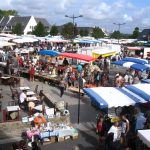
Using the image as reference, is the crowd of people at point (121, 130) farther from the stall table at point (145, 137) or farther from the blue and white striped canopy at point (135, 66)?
the blue and white striped canopy at point (135, 66)

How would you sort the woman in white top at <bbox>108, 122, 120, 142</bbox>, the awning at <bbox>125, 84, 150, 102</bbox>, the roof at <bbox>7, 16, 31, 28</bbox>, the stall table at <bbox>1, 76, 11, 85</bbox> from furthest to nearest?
1. the roof at <bbox>7, 16, 31, 28</bbox>
2. the stall table at <bbox>1, 76, 11, 85</bbox>
3. the awning at <bbox>125, 84, 150, 102</bbox>
4. the woman in white top at <bbox>108, 122, 120, 142</bbox>

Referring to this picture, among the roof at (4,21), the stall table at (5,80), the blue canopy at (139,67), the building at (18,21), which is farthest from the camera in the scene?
the roof at (4,21)

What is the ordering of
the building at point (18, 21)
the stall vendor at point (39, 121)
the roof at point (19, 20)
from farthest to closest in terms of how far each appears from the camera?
the building at point (18, 21) → the roof at point (19, 20) → the stall vendor at point (39, 121)

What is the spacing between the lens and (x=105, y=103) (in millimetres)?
12547

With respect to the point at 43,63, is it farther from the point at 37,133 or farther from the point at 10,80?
the point at 37,133

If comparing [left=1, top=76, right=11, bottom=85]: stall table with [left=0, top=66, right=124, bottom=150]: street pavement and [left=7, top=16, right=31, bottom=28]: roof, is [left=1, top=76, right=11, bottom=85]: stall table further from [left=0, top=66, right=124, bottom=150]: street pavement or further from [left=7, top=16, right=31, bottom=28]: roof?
[left=7, top=16, right=31, bottom=28]: roof

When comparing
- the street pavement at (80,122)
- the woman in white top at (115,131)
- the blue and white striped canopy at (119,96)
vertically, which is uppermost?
the blue and white striped canopy at (119,96)

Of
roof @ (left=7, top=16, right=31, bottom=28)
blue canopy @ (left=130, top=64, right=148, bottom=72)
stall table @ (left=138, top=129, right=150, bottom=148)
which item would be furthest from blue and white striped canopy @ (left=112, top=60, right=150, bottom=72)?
roof @ (left=7, top=16, right=31, bottom=28)

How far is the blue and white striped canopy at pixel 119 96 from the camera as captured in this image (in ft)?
Answer: 41.6

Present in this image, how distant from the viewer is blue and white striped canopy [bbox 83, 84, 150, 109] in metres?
12.7

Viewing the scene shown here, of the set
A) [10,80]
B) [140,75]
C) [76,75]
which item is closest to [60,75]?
[76,75]

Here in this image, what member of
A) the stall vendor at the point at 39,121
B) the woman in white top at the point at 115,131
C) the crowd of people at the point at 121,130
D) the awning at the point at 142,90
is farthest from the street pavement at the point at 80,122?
the awning at the point at 142,90

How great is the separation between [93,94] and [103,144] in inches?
84.1

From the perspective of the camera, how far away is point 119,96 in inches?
527
